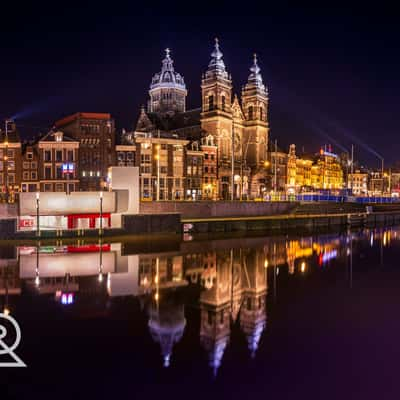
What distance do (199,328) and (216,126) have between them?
91686 millimetres

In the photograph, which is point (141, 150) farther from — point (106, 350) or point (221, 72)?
point (106, 350)

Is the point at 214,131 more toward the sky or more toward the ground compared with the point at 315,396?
more toward the sky

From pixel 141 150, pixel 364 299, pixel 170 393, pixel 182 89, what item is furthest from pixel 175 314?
pixel 182 89

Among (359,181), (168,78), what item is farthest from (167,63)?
(359,181)

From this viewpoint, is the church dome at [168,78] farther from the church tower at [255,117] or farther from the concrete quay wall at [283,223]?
the concrete quay wall at [283,223]

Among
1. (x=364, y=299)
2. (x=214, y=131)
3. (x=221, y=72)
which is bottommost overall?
(x=364, y=299)

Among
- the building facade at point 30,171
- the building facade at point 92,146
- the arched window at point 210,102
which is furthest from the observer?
the arched window at point 210,102

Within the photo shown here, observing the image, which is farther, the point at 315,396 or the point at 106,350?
the point at 106,350

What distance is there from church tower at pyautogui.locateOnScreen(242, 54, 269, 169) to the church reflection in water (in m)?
73.8

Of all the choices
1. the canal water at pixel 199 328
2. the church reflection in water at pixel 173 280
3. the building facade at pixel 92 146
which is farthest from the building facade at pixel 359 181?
the canal water at pixel 199 328

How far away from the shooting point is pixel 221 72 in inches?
4360

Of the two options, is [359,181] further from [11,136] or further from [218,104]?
[11,136]

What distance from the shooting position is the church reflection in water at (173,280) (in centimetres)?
1855

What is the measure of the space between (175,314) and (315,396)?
901 centimetres
